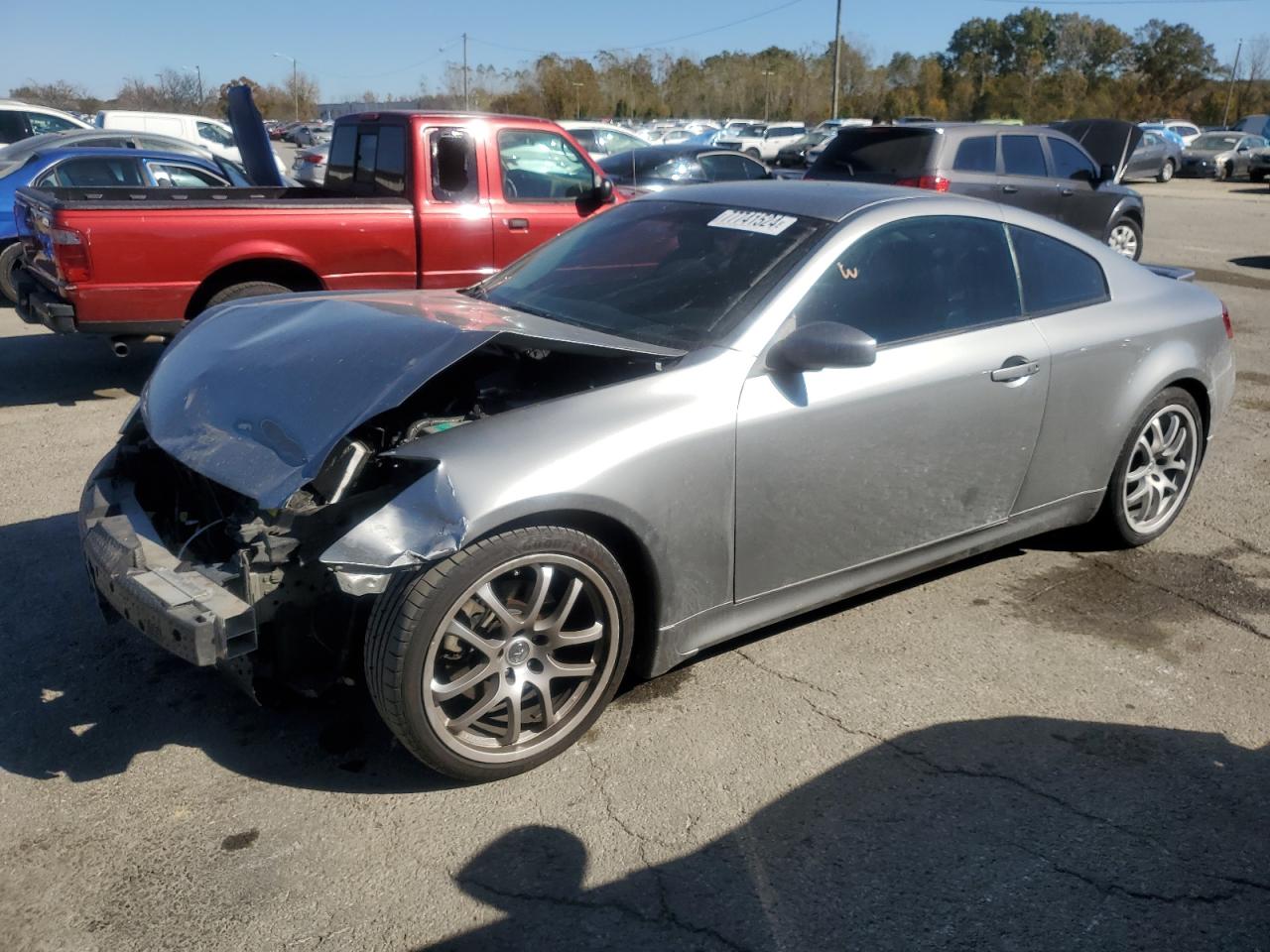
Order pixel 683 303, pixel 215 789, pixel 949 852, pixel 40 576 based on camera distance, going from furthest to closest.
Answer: pixel 40 576 → pixel 683 303 → pixel 215 789 → pixel 949 852

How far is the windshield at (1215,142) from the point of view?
116ft

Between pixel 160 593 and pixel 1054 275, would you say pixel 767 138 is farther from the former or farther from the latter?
pixel 160 593

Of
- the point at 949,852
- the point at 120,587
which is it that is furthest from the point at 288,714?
the point at 949,852

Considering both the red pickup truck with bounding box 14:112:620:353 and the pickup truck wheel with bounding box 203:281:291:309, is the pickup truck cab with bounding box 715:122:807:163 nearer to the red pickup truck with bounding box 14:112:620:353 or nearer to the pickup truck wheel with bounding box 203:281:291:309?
the red pickup truck with bounding box 14:112:620:353

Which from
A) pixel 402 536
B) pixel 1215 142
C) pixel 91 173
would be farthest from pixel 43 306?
pixel 1215 142

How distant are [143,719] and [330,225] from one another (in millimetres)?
4599

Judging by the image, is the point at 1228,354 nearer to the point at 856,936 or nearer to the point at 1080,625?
the point at 1080,625

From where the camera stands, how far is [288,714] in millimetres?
3541

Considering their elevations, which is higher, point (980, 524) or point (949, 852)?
point (980, 524)

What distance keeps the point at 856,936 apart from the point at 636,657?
113 centimetres

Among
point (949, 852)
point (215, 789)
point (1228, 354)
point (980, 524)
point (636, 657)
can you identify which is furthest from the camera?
point (1228, 354)

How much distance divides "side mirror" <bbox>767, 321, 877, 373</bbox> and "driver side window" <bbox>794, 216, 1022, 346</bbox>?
164 mm

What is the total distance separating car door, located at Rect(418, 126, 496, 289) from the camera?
7750 mm

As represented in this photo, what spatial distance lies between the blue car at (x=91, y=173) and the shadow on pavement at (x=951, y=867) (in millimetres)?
9029
